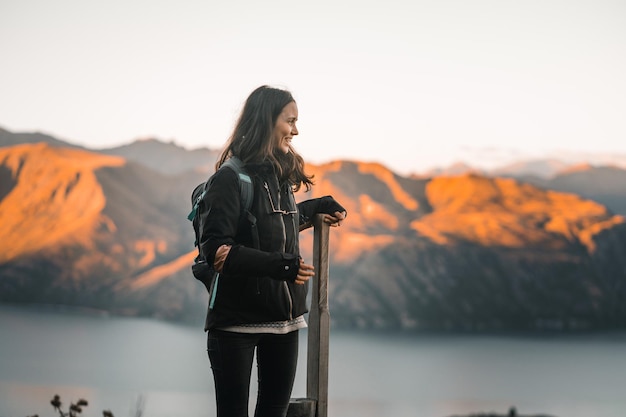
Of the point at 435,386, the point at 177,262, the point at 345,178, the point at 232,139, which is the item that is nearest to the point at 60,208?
the point at 177,262

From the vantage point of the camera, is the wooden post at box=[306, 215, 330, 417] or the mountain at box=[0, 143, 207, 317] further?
the mountain at box=[0, 143, 207, 317]

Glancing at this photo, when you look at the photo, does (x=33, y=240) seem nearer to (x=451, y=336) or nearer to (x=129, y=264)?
(x=129, y=264)

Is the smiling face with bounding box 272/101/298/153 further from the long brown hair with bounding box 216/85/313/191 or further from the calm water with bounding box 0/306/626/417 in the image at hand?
the calm water with bounding box 0/306/626/417

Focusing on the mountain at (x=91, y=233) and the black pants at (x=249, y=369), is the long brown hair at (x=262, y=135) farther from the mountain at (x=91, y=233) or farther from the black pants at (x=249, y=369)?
the mountain at (x=91, y=233)

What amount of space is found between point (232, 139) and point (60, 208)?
9131cm

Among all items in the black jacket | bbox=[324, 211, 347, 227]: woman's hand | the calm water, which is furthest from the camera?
the calm water

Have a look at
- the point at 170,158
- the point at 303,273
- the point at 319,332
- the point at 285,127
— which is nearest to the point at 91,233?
the point at 170,158

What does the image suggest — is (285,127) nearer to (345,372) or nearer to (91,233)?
(345,372)

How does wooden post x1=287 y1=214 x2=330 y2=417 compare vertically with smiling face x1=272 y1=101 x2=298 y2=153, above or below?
below

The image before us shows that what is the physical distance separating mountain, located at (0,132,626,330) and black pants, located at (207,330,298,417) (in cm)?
7965

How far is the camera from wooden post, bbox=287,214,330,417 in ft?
8.32

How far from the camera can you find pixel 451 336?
8756 cm

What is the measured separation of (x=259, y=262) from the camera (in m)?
2.02

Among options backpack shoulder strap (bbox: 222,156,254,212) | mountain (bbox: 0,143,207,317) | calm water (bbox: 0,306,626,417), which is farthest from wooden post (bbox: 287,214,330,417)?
mountain (bbox: 0,143,207,317)
